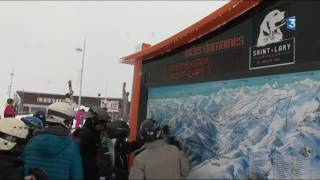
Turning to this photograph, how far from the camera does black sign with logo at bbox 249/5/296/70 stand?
365 cm

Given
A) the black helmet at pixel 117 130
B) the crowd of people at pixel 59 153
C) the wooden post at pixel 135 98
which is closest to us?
the crowd of people at pixel 59 153

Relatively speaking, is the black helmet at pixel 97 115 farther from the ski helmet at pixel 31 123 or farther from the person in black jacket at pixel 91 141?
the ski helmet at pixel 31 123

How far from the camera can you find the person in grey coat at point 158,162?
413 centimetres

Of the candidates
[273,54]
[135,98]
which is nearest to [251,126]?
[273,54]

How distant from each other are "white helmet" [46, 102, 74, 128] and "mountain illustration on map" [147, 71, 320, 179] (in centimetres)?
114

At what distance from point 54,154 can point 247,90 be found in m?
1.76

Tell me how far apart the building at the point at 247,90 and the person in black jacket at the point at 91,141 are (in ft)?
2.26

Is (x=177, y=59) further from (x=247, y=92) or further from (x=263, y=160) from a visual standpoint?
(x=263, y=160)

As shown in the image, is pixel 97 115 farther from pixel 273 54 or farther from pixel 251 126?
pixel 273 54

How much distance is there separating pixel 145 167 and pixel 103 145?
134 cm

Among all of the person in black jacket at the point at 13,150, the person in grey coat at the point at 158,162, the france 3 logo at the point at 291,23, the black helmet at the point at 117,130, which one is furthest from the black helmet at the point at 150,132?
the france 3 logo at the point at 291,23

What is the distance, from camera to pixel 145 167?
13.7ft

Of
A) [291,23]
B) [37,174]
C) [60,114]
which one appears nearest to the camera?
[291,23]

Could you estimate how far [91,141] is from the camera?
5.09 metres
